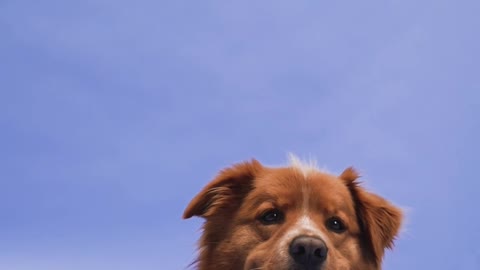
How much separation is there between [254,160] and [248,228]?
137cm

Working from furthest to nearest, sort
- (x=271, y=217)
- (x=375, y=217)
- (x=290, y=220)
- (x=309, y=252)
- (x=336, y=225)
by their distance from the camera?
(x=375, y=217) → (x=336, y=225) → (x=271, y=217) → (x=290, y=220) → (x=309, y=252)

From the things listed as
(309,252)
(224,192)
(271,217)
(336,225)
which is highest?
(224,192)

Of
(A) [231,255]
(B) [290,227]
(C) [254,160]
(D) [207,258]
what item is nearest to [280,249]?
Result: (B) [290,227]

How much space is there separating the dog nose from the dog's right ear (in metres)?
1.70

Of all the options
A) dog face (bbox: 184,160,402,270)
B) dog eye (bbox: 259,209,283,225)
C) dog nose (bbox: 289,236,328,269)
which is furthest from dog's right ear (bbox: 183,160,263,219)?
dog nose (bbox: 289,236,328,269)

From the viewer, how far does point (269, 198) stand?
317 inches

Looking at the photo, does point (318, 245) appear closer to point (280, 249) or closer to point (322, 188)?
point (280, 249)

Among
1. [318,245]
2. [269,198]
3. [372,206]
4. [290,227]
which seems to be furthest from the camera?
[372,206]

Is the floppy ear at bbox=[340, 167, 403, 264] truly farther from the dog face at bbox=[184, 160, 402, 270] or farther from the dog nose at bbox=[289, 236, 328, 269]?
the dog nose at bbox=[289, 236, 328, 269]

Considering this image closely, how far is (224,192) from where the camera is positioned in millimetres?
8734

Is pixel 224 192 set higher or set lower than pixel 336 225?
higher

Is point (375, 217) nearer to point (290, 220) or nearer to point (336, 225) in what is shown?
point (336, 225)

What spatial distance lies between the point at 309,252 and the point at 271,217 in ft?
3.10

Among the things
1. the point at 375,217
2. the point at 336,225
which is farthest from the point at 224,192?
the point at 375,217
